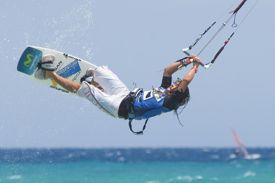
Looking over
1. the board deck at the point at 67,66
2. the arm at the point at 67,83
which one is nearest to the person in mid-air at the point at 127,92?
the arm at the point at 67,83

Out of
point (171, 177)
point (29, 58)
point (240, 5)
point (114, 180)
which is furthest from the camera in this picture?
point (171, 177)

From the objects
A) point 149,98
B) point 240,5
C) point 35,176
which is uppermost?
point 240,5

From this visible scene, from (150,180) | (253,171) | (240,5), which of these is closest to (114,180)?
(150,180)

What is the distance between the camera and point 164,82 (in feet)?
52.0

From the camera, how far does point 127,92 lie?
16172mm

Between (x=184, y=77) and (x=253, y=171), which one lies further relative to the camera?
(x=253, y=171)

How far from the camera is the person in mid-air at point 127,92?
15617mm

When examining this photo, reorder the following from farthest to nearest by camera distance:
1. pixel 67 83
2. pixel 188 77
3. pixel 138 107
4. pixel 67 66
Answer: pixel 67 66 → pixel 67 83 → pixel 138 107 → pixel 188 77

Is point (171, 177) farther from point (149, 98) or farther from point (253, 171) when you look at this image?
point (149, 98)

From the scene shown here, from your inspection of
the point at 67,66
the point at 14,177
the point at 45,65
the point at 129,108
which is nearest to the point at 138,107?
the point at 129,108

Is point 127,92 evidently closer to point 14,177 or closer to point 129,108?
point 129,108

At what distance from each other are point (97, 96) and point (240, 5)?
3103mm

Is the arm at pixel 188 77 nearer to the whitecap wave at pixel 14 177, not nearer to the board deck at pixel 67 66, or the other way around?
the board deck at pixel 67 66

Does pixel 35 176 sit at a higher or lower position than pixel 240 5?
lower
